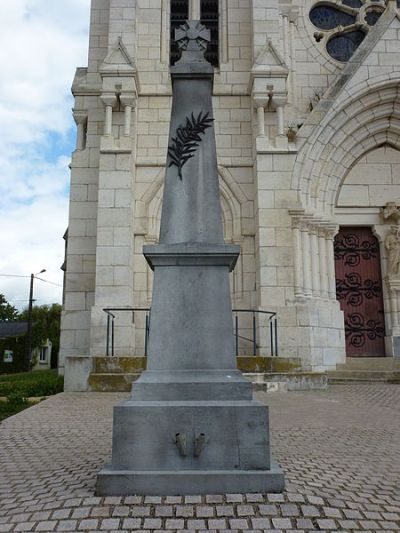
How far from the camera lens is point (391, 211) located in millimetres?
13953

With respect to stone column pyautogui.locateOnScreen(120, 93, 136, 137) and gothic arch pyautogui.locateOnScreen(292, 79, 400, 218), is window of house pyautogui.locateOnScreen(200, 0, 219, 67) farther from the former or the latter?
gothic arch pyautogui.locateOnScreen(292, 79, 400, 218)

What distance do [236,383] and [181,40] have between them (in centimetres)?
327

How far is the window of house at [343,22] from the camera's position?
1562cm

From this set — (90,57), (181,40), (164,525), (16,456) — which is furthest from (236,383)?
(90,57)

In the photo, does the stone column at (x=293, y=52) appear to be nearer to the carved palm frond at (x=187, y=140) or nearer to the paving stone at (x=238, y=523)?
the carved palm frond at (x=187, y=140)

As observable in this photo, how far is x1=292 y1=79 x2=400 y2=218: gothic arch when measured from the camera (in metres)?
13.3

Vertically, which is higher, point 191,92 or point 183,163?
point 191,92

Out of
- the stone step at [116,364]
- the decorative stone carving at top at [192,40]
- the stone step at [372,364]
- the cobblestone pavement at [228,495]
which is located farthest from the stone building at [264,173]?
the decorative stone carving at top at [192,40]

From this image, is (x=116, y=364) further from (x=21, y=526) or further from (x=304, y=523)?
(x=304, y=523)

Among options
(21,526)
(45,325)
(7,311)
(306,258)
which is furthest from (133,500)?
(7,311)

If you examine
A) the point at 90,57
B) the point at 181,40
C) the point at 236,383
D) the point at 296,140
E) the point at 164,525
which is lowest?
the point at 164,525

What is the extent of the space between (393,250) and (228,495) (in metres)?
11.7

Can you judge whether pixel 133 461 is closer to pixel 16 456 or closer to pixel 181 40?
pixel 16 456

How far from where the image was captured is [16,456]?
4.91 meters
